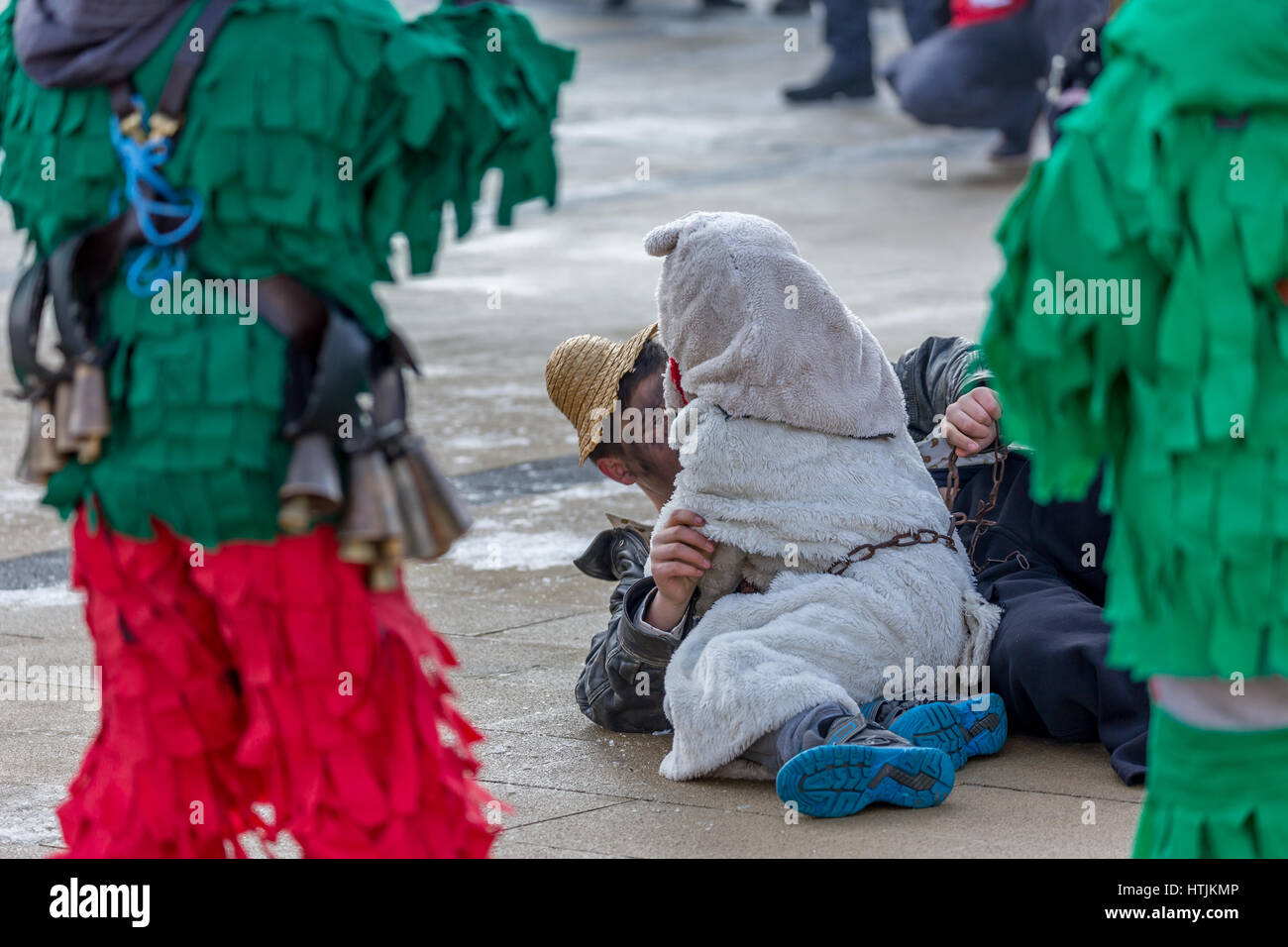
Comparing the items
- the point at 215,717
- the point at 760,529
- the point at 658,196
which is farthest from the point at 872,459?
the point at 658,196

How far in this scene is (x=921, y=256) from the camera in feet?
33.8

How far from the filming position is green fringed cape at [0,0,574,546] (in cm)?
247

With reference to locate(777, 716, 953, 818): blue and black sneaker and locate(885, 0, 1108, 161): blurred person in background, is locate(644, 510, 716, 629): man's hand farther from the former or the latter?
locate(885, 0, 1108, 161): blurred person in background

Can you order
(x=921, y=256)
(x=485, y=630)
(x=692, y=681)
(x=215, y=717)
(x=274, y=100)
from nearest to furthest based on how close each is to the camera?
(x=274, y=100), (x=215, y=717), (x=692, y=681), (x=485, y=630), (x=921, y=256)

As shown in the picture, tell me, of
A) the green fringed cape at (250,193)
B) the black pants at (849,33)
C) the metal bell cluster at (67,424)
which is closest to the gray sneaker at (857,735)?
the green fringed cape at (250,193)

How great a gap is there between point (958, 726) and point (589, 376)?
1.06m

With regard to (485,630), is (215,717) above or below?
above

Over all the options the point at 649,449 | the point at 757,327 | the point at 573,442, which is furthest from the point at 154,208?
the point at 573,442

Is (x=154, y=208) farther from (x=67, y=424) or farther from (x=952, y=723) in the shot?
(x=952, y=723)

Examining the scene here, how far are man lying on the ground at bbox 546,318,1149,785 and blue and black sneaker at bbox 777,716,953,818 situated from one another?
238 mm

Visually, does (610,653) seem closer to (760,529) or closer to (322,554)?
(760,529)

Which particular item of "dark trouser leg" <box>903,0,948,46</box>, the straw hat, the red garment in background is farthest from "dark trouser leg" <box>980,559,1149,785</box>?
"dark trouser leg" <box>903,0,948,46</box>

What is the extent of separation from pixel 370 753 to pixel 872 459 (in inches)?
58.6
